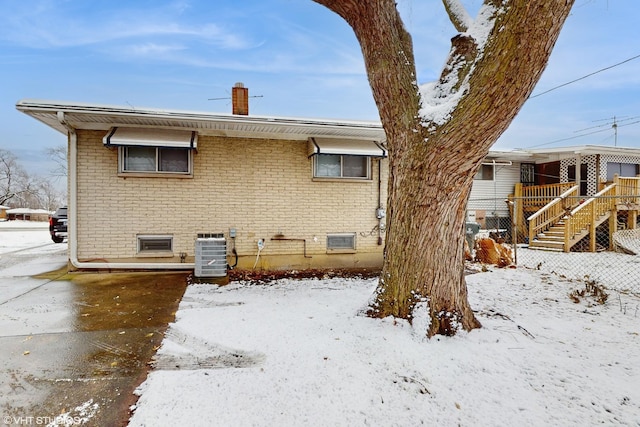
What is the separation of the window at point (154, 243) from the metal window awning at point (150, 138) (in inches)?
79.0

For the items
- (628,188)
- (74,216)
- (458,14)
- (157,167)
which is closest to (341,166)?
(157,167)

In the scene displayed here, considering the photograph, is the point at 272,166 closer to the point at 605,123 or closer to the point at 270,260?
the point at 270,260

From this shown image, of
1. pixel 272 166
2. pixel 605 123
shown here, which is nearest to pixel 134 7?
pixel 272 166

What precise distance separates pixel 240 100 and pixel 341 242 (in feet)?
12.9

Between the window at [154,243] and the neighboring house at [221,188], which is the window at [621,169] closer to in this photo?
the neighboring house at [221,188]

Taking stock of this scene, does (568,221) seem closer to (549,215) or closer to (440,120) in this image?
(549,215)

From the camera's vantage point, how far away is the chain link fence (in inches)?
294

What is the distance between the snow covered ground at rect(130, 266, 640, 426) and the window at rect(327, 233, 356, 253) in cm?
304

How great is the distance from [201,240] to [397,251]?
4.26 meters

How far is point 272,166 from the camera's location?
7234 millimetres

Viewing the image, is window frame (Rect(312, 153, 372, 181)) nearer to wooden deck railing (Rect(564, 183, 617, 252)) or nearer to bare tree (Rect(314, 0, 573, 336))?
bare tree (Rect(314, 0, 573, 336))

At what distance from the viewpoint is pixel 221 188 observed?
702 centimetres

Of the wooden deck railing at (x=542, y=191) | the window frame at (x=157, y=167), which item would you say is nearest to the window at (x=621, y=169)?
the wooden deck railing at (x=542, y=191)

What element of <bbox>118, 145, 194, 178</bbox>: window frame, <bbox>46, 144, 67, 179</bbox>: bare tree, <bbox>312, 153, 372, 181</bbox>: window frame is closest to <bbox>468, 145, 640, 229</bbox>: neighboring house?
<bbox>312, 153, 372, 181</bbox>: window frame
